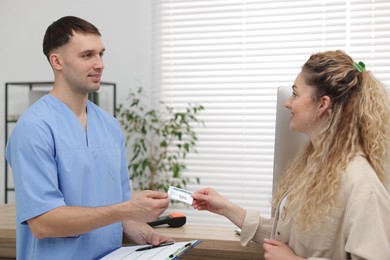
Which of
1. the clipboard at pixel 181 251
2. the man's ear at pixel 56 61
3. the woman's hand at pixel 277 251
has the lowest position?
the clipboard at pixel 181 251

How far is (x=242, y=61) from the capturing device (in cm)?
409

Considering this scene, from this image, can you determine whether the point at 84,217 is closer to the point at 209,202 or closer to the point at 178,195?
the point at 178,195

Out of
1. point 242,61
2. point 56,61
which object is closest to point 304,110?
point 56,61

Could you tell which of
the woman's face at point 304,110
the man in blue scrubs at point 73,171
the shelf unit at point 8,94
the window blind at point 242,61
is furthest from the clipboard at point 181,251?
the shelf unit at point 8,94

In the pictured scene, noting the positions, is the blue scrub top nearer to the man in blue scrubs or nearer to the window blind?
the man in blue scrubs

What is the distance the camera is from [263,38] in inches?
159

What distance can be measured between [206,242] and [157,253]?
0.21m

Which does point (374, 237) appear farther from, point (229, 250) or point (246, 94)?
point (246, 94)

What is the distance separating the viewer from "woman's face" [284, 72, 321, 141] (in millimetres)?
1533

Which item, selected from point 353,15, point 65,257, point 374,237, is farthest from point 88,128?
point 353,15

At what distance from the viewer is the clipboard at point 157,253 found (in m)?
1.50

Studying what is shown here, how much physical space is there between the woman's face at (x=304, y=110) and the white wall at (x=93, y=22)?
282 centimetres

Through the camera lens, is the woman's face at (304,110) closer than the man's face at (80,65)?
Yes

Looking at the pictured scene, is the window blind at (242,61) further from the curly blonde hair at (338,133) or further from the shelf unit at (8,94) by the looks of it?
the curly blonde hair at (338,133)
